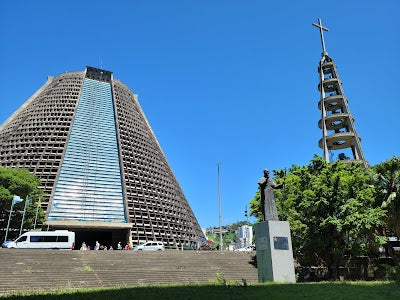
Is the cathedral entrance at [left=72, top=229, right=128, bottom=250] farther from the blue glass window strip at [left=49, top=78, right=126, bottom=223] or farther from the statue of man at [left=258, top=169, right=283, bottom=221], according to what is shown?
the statue of man at [left=258, top=169, right=283, bottom=221]

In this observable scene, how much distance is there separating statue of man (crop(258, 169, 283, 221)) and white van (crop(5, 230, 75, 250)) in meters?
22.7

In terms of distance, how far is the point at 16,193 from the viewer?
3631cm

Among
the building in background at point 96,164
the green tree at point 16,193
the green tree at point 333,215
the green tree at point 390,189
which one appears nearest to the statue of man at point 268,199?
the green tree at point 333,215

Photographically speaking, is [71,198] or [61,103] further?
[61,103]

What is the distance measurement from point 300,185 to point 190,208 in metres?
40.8

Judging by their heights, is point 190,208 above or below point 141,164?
below

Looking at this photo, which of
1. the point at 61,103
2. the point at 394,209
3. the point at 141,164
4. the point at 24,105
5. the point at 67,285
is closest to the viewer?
the point at 67,285

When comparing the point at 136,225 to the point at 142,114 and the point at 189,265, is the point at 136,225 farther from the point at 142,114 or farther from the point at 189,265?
the point at 142,114

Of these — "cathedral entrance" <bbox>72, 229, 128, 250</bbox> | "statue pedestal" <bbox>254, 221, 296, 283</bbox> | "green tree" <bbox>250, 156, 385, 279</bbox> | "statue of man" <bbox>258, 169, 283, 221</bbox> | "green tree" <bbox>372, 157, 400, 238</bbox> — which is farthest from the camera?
"cathedral entrance" <bbox>72, 229, 128, 250</bbox>

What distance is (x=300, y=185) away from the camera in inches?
1039

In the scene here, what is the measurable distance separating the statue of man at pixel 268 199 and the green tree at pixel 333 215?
9293 mm

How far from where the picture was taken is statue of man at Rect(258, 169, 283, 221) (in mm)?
14655

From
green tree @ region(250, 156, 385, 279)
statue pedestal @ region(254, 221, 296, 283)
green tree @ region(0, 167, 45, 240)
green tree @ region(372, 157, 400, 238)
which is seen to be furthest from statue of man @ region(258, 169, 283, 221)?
green tree @ region(0, 167, 45, 240)

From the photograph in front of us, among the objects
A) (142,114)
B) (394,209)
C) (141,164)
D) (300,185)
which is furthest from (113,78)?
(394,209)
